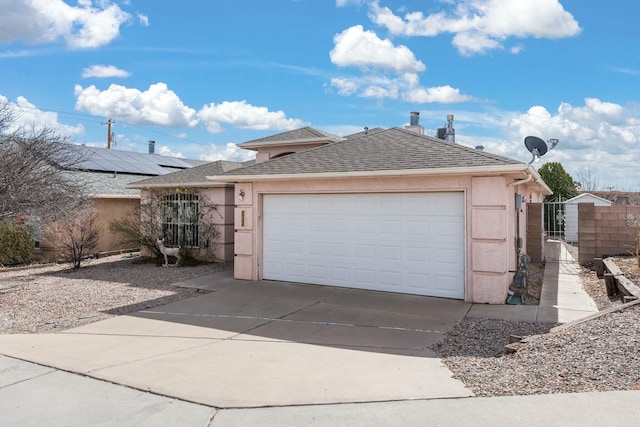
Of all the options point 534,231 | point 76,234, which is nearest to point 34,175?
→ point 76,234

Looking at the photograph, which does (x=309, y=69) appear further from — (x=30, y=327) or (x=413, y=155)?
(x=30, y=327)

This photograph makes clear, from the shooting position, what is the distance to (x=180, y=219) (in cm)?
1659

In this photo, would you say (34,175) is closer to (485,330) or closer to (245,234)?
(245,234)

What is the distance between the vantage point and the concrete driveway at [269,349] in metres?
4.79

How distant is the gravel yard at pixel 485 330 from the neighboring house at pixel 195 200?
211 centimetres

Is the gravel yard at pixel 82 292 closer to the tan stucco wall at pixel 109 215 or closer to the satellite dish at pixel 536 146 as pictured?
the tan stucco wall at pixel 109 215

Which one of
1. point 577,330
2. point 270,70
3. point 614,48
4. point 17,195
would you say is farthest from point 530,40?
point 17,195

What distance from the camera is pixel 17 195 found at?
1232 centimetres

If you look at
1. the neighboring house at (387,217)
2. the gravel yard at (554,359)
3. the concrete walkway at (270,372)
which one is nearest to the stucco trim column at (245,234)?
the neighboring house at (387,217)

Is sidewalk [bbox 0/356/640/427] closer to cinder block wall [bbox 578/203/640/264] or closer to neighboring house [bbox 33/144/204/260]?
cinder block wall [bbox 578/203/640/264]

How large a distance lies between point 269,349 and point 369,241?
477cm

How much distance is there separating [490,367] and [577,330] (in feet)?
5.23

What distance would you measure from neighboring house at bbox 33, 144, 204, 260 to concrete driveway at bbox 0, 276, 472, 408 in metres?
10.4

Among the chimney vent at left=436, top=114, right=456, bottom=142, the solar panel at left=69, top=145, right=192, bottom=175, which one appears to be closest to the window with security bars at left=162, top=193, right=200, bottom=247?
the solar panel at left=69, top=145, right=192, bottom=175
